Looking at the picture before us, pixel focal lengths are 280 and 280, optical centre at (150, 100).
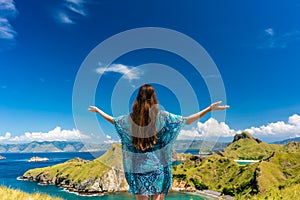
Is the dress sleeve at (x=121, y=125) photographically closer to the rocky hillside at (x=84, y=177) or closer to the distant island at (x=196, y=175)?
the distant island at (x=196, y=175)

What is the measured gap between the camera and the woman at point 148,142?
159 inches

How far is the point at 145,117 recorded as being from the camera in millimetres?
→ 3996

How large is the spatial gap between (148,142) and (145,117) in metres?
0.38

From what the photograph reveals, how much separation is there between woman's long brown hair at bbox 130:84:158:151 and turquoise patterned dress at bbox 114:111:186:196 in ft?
0.30

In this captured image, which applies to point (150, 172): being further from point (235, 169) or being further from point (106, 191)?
point (235, 169)

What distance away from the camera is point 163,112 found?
4.20m

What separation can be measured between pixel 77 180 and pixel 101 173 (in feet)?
43.0

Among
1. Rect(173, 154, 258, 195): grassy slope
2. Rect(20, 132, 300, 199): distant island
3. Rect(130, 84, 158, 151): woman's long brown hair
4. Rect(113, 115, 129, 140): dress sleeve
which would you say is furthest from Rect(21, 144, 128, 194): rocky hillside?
Rect(130, 84, 158, 151): woman's long brown hair

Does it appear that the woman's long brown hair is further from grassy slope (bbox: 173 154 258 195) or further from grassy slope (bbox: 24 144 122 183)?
grassy slope (bbox: 173 154 258 195)

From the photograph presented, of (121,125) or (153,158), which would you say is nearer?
(153,158)

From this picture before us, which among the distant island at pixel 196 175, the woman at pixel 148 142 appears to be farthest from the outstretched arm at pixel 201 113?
the distant island at pixel 196 175

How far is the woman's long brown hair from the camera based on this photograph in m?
3.99

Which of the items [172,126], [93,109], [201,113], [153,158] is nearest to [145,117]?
[172,126]

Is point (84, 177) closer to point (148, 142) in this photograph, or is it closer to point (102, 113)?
point (102, 113)
